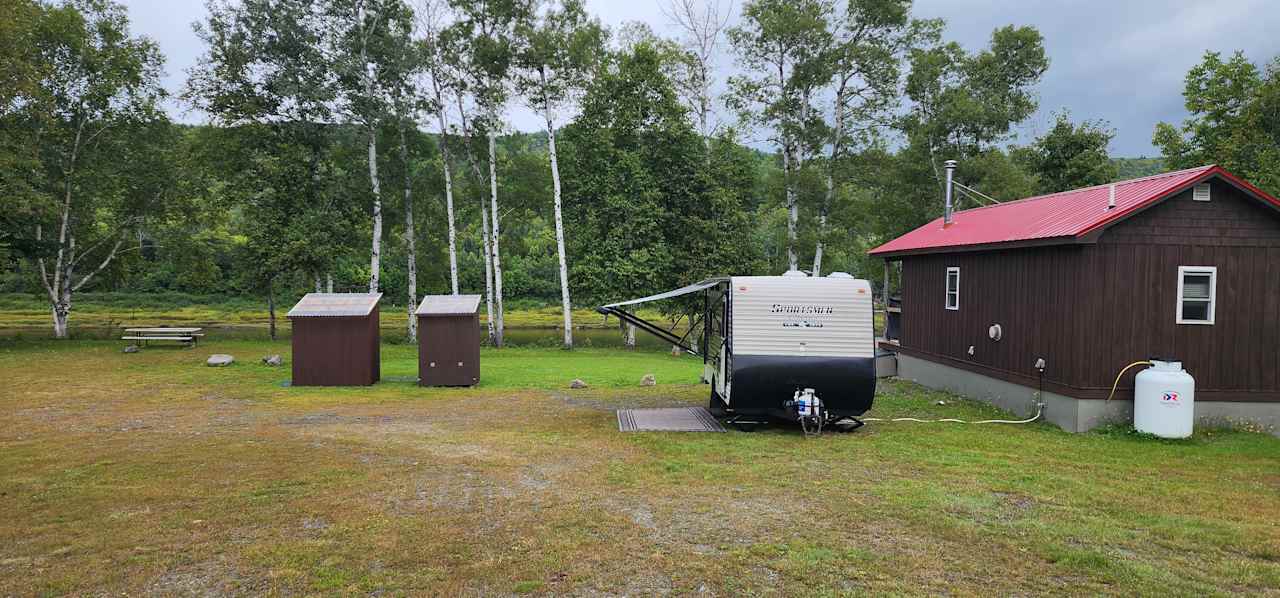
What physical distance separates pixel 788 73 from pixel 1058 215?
18.0 metres

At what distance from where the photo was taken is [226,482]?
28.2ft

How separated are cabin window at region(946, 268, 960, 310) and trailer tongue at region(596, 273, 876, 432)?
18.9 ft

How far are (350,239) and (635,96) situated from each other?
12.8 m

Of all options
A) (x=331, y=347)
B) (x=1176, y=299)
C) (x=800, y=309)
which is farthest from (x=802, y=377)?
(x=331, y=347)

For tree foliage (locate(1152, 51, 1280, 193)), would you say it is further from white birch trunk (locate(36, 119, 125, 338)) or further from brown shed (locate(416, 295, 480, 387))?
white birch trunk (locate(36, 119, 125, 338))

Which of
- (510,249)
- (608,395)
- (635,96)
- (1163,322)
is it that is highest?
(635,96)

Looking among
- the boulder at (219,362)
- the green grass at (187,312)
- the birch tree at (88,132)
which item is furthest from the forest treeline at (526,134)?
the green grass at (187,312)

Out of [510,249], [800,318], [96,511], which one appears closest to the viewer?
[96,511]

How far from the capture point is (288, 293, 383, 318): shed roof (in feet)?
59.1

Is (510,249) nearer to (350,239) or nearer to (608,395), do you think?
(350,239)

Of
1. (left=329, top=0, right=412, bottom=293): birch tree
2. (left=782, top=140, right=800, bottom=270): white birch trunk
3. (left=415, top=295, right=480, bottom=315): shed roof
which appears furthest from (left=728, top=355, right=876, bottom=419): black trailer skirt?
(left=329, top=0, right=412, bottom=293): birch tree

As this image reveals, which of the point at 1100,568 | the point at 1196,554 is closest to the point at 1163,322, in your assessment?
the point at 1196,554

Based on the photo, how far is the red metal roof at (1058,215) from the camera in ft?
39.0

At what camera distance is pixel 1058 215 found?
45.9ft
